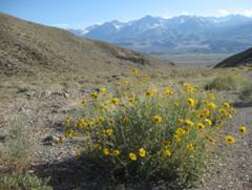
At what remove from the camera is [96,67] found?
50.6 meters

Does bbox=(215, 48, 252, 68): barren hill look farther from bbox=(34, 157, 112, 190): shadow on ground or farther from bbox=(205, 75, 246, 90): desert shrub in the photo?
bbox=(34, 157, 112, 190): shadow on ground

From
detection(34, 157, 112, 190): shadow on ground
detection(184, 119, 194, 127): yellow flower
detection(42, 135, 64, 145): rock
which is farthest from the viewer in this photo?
detection(42, 135, 64, 145): rock

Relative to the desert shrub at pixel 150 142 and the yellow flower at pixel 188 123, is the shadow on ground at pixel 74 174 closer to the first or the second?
the desert shrub at pixel 150 142

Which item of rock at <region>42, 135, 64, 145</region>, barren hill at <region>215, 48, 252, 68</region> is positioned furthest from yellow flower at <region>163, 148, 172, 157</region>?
barren hill at <region>215, 48, 252, 68</region>

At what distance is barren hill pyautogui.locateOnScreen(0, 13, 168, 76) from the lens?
40.6 meters

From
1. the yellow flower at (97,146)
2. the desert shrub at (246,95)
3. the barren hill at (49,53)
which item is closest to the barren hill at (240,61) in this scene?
the barren hill at (49,53)

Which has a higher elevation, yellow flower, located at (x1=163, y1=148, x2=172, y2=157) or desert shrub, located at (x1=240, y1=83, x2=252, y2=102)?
yellow flower, located at (x1=163, y1=148, x2=172, y2=157)

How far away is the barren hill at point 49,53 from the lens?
133 ft

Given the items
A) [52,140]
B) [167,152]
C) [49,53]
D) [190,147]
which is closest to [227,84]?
[52,140]

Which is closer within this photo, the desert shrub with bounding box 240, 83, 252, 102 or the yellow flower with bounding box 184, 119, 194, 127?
the yellow flower with bounding box 184, 119, 194, 127

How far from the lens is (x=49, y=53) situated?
154 feet

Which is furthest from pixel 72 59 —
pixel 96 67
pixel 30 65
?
pixel 30 65

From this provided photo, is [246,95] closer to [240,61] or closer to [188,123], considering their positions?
[188,123]

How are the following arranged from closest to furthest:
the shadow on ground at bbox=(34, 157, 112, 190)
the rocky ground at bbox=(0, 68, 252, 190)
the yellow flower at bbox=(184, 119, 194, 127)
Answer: the yellow flower at bbox=(184, 119, 194, 127), the shadow on ground at bbox=(34, 157, 112, 190), the rocky ground at bbox=(0, 68, 252, 190)
